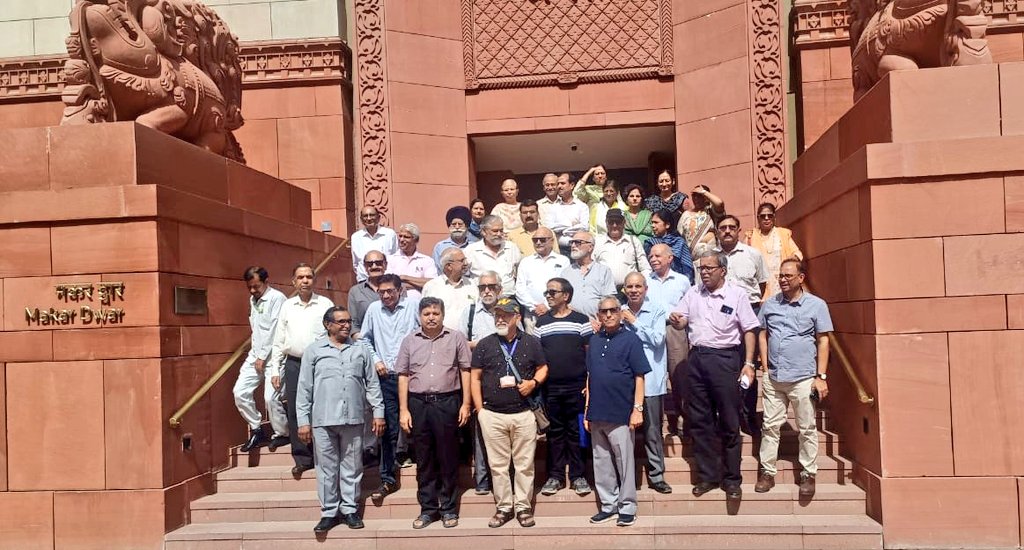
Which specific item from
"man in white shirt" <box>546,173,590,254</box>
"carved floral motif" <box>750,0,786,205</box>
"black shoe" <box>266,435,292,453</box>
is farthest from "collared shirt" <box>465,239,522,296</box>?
"carved floral motif" <box>750,0,786,205</box>

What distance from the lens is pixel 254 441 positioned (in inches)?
303

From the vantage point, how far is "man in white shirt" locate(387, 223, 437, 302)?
8414 mm

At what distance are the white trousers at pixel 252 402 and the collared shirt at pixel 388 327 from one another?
103 cm

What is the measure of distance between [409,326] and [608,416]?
1953 mm

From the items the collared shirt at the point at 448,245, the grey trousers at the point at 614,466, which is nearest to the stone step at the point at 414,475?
the grey trousers at the point at 614,466

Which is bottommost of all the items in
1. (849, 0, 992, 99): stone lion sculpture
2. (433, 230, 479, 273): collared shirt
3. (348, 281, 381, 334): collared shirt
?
(348, 281, 381, 334): collared shirt

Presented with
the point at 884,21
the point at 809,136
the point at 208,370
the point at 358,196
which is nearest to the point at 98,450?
the point at 208,370

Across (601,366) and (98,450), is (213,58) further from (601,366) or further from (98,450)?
(601,366)

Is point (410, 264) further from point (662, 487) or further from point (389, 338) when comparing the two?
point (662, 487)

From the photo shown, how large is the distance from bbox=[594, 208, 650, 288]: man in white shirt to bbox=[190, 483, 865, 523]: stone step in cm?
209

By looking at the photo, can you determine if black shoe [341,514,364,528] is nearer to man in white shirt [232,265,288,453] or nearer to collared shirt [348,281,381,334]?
man in white shirt [232,265,288,453]

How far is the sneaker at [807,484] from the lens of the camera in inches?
256

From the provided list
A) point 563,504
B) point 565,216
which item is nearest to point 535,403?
point 563,504

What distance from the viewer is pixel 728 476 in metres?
6.61
